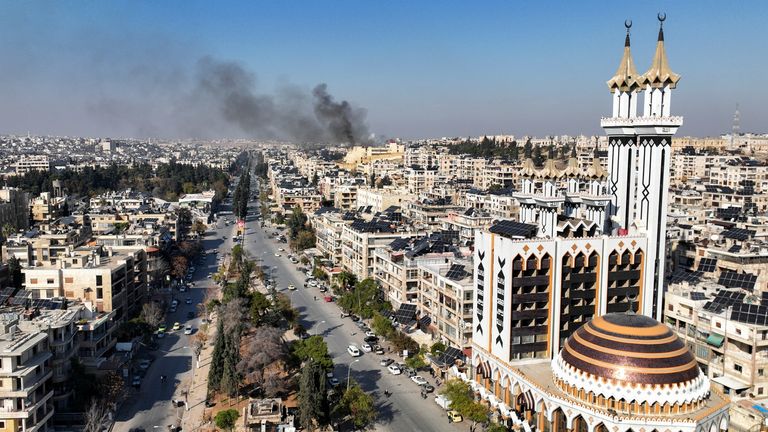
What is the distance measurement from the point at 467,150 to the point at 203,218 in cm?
4244

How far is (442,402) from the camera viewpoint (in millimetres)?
22594

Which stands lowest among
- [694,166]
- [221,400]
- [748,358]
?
[221,400]

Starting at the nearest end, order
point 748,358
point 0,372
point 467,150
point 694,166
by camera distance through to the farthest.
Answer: point 0,372 < point 748,358 < point 694,166 < point 467,150

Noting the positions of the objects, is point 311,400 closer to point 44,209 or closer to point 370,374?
point 370,374

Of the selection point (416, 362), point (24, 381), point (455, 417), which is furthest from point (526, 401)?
point (24, 381)

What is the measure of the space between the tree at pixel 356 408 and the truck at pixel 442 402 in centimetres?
241

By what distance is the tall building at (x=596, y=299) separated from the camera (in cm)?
1736

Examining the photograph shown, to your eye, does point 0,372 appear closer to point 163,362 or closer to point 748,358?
point 163,362

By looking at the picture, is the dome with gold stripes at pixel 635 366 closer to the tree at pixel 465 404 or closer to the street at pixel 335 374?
the tree at pixel 465 404

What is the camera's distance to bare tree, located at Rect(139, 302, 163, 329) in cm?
2878

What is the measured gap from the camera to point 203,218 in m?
65.9

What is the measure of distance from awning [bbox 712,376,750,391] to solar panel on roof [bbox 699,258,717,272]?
34.4ft

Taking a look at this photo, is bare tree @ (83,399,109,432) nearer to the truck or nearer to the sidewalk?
the sidewalk

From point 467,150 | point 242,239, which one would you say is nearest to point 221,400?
point 242,239
